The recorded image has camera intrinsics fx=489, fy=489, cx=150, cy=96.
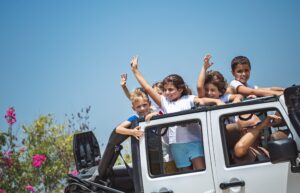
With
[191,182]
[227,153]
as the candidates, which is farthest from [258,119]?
[191,182]

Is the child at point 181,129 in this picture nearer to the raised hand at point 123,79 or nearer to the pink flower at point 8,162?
the raised hand at point 123,79

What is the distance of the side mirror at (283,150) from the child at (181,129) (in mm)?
818

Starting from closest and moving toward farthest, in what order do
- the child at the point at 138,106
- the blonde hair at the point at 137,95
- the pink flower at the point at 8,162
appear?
1. the child at the point at 138,106
2. the blonde hair at the point at 137,95
3. the pink flower at the point at 8,162

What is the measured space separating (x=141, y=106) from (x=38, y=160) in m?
6.65

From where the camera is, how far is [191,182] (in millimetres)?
4566

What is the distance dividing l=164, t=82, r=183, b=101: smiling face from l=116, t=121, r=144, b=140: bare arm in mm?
559

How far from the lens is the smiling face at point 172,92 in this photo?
17.6ft

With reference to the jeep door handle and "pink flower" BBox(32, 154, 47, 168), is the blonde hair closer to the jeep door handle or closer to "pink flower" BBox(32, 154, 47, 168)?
the jeep door handle

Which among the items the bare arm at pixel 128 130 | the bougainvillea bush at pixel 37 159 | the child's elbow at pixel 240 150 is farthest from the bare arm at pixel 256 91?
the bougainvillea bush at pixel 37 159

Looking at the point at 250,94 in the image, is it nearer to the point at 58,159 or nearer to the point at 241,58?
the point at 241,58

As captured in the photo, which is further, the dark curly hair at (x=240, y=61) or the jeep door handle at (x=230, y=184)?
the dark curly hair at (x=240, y=61)

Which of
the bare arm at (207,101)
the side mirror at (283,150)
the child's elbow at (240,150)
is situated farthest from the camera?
the bare arm at (207,101)

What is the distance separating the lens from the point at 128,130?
5.05m

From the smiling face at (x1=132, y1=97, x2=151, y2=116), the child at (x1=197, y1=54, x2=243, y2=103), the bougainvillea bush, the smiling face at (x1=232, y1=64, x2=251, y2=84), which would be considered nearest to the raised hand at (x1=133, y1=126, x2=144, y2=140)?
the smiling face at (x1=132, y1=97, x2=151, y2=116)
